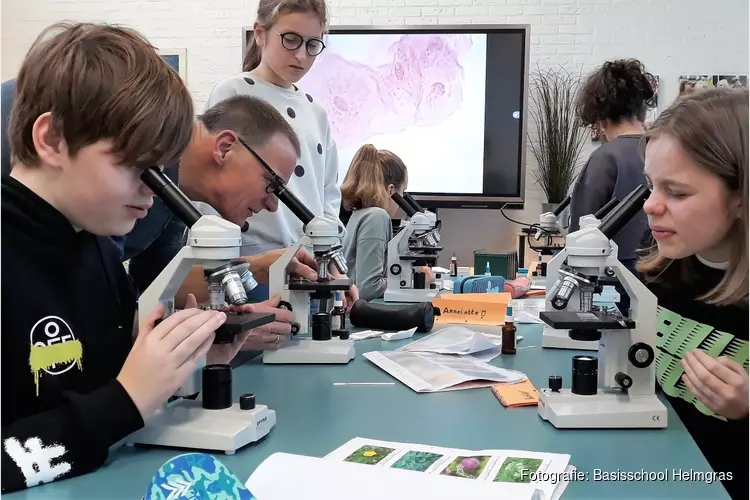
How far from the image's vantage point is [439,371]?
56.6 inches

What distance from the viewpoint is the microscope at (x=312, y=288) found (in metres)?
1.55

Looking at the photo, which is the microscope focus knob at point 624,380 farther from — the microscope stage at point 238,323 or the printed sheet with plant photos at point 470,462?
the microscope stage at point 238,323

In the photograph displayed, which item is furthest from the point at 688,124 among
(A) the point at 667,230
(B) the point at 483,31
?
(B) the point at 483,31

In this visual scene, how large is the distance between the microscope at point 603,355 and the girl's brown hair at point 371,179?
1.96 meters

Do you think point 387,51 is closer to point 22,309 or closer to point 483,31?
point 483,31

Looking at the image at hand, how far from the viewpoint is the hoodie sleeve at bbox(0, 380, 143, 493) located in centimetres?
85

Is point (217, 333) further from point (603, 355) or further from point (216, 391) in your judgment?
point (603, 355)

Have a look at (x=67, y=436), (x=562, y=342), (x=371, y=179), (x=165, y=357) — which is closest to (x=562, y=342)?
(x=562, y=342)

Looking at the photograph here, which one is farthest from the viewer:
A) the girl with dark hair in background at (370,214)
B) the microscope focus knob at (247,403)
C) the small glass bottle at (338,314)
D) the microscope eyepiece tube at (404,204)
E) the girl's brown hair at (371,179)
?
the girl's brown hair at (371,179)

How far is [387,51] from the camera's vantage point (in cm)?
470

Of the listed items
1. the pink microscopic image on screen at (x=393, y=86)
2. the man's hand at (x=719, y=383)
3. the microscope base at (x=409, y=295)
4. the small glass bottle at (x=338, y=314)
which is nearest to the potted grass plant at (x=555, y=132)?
the pink microscopic image on screen at (x=393, y=86)

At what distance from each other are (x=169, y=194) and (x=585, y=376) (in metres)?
0.75

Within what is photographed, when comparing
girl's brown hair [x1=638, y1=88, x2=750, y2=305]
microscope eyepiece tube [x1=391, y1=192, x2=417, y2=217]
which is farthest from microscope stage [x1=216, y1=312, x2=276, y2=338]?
microscope eyepiece tube [x1=391, y1=192, x2=417, y2=217]

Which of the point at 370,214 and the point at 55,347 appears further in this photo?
the point at 370,214
